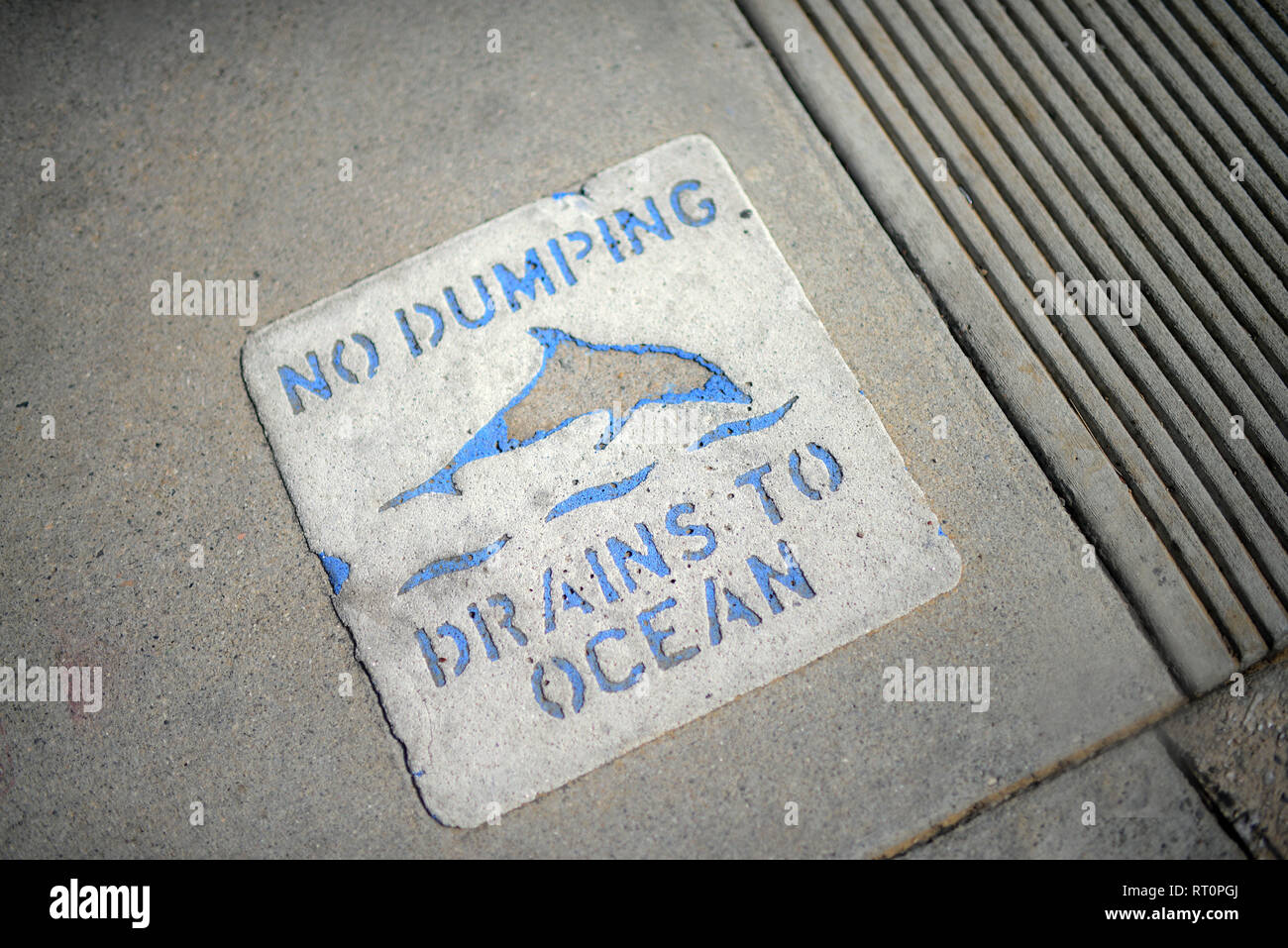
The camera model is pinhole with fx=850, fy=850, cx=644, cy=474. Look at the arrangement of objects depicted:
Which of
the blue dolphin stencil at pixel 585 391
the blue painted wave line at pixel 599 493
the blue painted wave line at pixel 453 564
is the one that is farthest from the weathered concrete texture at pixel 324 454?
the blue painted wave line at pixel 599 493

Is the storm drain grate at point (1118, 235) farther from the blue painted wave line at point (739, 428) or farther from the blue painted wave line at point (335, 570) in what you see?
the blue painted wave line at point (335, 570)

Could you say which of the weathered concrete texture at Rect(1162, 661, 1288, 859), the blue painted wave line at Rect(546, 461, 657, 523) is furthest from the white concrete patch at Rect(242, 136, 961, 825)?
the weathered concrete texture at Rect(1162, 661, 1288, 859)

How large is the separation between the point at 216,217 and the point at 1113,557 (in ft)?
10.3

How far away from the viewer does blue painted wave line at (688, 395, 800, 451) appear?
8.62 ft

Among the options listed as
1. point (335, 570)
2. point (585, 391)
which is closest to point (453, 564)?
point (335, 570)

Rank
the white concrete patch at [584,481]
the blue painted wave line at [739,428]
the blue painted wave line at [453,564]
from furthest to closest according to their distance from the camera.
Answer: the blue painted wave line at [739,428] → the blue painted wave line at [453,564] → the white concrete patch at [584,481]

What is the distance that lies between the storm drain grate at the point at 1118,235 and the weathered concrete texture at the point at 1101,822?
1.07 feet

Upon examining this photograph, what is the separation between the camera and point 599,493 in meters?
2.58

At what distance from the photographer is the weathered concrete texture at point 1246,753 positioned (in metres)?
2.30

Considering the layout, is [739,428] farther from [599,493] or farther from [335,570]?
[335,570]

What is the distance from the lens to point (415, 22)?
3260 millimetres

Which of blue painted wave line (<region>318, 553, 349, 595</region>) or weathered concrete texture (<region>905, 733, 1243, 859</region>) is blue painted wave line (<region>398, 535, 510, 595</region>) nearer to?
blue painted wave line (<region>318, 553, 349, 595</region>)
